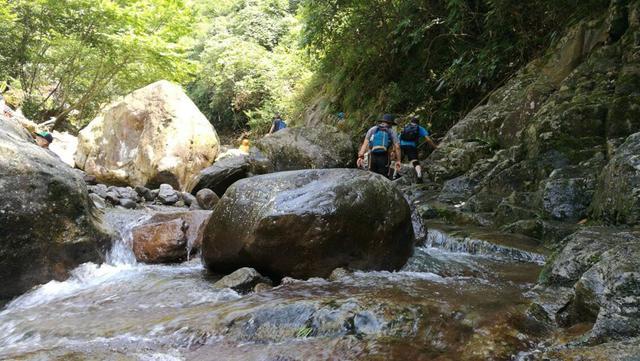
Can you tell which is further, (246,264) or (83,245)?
(83,245)

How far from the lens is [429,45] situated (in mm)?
14398

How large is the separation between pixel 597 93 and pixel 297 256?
241 inches

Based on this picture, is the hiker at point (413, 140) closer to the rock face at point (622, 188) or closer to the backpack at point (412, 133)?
the backpack at point (412, 133)

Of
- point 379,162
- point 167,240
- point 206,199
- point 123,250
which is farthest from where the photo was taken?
point 206,199

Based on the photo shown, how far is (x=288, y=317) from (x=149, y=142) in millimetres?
12370

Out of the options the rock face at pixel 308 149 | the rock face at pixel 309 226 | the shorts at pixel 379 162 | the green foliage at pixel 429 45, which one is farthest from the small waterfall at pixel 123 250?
the green foliage at pixel 429 45

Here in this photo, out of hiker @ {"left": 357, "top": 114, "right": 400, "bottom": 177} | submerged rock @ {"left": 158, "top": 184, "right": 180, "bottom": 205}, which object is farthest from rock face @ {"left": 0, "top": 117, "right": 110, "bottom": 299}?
submerged rock @ {"left": 158, "top": 184, "right": 180, "bottom": 205}

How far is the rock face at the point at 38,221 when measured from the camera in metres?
5.47

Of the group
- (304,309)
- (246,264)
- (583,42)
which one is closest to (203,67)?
(583,42)

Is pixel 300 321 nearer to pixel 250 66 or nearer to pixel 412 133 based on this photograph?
pixel 412 133

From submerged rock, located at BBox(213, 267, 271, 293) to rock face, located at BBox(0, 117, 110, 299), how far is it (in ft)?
6.80

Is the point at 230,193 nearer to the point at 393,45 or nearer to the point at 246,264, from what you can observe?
the point at 246,264

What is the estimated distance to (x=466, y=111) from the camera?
13.1 meters

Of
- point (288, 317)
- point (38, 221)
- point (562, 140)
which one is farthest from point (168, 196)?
point (288, 317)
